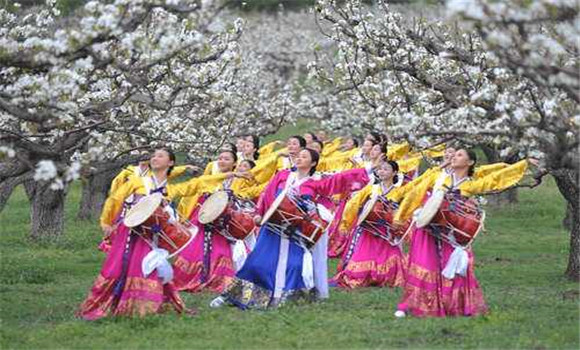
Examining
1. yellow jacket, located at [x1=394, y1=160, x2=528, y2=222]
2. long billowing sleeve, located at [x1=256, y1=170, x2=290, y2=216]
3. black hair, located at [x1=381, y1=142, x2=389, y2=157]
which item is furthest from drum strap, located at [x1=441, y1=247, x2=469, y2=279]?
black hair, located at [x1=381, y1=142, x2=389, y2=157]

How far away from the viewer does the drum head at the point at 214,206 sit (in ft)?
44.4

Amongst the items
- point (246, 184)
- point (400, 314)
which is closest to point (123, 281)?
point (400, 314)

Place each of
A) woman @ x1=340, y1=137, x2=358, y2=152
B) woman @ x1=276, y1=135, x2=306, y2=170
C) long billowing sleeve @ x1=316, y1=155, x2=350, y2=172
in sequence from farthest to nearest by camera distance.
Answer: woman @ x1=340, y1=137, x2=358, y2=152 < long billowing sleeve @ x1=316, y1=155, x2=350, y2=172 < woman @ x1=276, y1=135, x2=306, y2=170

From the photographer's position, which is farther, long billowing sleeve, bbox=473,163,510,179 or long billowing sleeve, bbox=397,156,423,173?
long billowing sleeve, bbox=397,156,423,173

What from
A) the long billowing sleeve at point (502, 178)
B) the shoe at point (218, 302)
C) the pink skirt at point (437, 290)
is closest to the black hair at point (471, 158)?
the long billowing sleeve at point (502, 178)

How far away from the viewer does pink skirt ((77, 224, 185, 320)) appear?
11.5 meters

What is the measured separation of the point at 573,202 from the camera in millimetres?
13664

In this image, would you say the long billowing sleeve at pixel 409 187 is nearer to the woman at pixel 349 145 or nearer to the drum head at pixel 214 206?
the drum head at pixel 214 206

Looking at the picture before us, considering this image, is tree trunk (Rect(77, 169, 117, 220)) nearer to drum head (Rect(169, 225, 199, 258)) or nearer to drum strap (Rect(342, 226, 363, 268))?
drum strap (Rect(342, 226, 363, 268))

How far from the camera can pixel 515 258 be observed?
60.1 ft

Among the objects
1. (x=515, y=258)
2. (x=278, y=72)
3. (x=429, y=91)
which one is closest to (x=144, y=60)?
(x=429, y=91)

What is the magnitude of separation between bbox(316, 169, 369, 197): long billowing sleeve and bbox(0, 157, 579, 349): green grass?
1185 millimetres

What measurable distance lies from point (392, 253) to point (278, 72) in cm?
3022

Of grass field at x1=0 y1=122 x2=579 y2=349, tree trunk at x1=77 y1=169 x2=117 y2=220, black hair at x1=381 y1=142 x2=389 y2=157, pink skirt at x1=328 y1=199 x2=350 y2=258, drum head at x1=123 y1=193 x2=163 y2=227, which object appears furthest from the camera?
tree trunk at x1=77 y1=169 x2=117 y2=220
